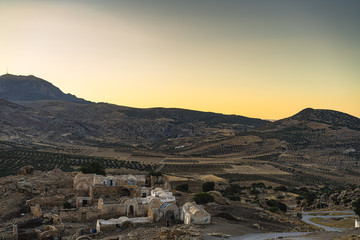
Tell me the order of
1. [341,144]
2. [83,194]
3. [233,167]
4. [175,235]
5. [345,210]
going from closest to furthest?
[175,235]
[83,194]
[345,210]
[233,167]
[341,144]

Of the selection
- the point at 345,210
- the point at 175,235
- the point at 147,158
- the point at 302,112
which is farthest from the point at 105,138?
the point at 175,235

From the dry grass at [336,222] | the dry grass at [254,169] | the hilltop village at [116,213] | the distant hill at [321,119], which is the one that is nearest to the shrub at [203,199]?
the hilltop village at [116,213]

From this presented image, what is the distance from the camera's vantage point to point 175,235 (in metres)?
20.1

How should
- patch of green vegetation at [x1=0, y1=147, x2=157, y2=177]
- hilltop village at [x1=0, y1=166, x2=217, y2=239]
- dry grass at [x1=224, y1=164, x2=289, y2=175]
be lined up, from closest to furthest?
hilltop village at [x1=0, y1=166, x2=217, y2=239] → patch of green vegetation at [x1=0, y1=147, x2=157, y2=177] → dry grass at [x1=224, y1=164, x2=289, y2=175]

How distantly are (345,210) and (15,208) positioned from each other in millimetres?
36654

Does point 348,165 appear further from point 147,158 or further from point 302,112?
point 302,112

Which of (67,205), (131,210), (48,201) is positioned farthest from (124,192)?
(48,201)

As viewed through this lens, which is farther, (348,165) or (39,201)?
(348,165)

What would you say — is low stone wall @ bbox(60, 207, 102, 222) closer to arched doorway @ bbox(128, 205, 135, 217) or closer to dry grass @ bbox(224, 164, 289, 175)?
arched doorway @ bbox(128, 205, 135, 217)

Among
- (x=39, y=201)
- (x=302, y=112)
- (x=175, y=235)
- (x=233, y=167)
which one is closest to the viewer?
(x=175, y=235)

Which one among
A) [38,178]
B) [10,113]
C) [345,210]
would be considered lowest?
→ [345,210]

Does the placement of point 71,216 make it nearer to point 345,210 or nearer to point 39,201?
point 39,201

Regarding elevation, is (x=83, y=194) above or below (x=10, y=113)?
below

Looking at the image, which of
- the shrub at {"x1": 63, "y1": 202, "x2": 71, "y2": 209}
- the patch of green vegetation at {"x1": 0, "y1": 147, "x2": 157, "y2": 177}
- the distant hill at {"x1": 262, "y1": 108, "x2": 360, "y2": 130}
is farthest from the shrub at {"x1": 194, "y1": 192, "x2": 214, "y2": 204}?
the distant hill at {"x1": 262, "y1": 108, "x2": 360, "y2": 130}
